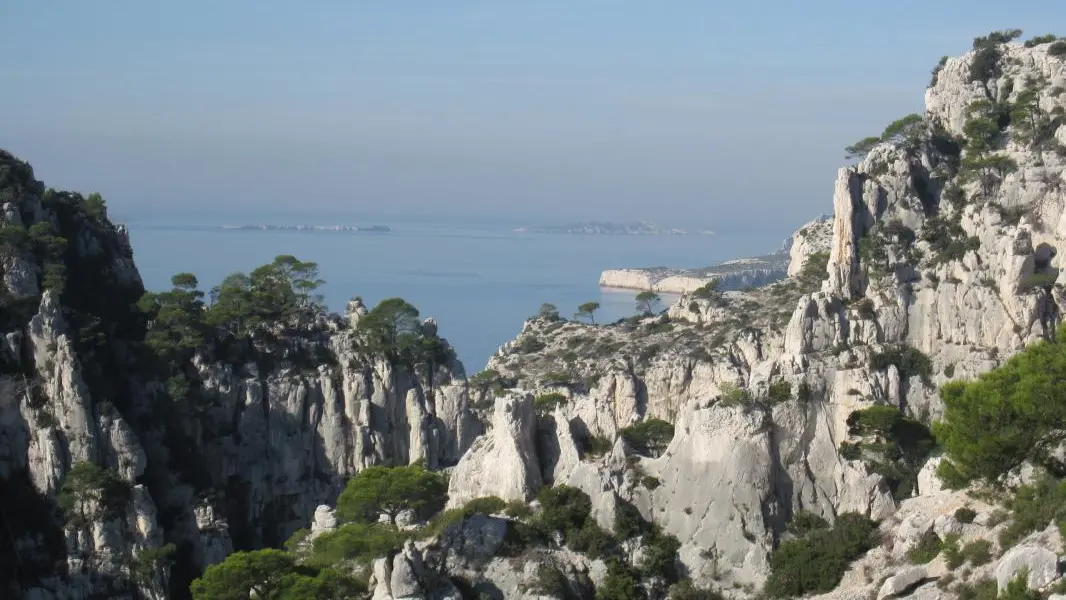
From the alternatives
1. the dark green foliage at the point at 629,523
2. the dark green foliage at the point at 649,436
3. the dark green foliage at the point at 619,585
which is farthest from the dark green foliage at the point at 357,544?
the dark green foliage at the point at 649,436

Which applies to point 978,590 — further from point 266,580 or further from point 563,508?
point 266,580

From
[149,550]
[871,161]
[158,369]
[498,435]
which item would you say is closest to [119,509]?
[149,550]

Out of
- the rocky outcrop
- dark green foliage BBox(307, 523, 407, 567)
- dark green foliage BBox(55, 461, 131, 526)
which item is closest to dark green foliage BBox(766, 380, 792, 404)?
dark green foliage BBox(307, 523, 407, 567)

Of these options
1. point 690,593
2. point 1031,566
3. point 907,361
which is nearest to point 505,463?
point 690,593

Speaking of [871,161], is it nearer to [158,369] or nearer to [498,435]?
[498,435]

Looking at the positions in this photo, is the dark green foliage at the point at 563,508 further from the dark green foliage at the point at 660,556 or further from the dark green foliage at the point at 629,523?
the dark green foliage at the point at 660,556
